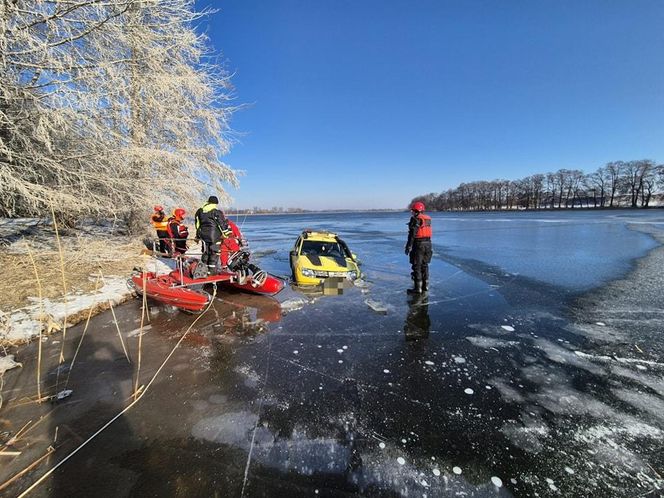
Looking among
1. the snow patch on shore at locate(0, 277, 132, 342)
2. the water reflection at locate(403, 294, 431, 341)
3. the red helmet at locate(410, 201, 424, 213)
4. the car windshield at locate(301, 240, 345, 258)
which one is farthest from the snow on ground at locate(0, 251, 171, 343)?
the red helmet at locate(410, 201, 424, 213)

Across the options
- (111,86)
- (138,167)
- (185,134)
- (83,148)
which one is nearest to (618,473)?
(111,86)

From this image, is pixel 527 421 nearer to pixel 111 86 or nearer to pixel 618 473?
pixel 618 473

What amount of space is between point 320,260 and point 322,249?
0.89 metres

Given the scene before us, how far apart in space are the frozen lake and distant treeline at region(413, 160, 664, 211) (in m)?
65.2

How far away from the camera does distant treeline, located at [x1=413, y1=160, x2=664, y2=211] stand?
81875 millimetres

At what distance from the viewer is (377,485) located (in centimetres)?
237

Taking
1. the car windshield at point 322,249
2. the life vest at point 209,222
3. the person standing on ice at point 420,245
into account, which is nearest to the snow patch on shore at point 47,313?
the life vest at point 209,222

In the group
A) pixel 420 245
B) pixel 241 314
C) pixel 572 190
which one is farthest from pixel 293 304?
pixel 572 190

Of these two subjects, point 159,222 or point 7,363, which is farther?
point 159,222

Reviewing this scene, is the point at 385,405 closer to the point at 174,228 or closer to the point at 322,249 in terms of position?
the point at 322,249

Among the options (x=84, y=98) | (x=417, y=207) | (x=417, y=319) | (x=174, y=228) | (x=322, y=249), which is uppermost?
(x=84, y=98)

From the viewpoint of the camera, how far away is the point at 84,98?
694 cm

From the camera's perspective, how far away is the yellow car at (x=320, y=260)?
823 centimetres

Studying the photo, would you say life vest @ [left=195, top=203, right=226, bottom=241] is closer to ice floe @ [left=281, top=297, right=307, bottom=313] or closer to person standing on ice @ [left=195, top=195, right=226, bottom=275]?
person standing on ice @ [left=195, top=195, right=226, bottom=275]
